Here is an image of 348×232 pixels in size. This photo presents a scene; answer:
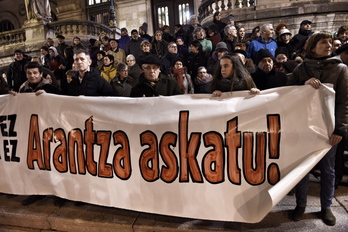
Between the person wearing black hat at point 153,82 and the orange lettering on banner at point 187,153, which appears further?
the person wearing black hat at point 153,82

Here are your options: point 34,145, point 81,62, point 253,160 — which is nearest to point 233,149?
point 253,160

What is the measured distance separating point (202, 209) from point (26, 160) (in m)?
2.20

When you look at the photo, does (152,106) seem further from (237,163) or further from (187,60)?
(187,60)

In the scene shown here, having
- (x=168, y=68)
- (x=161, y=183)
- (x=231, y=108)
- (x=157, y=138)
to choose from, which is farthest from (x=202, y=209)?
(x=168, y=68)

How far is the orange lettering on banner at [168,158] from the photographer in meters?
2.59

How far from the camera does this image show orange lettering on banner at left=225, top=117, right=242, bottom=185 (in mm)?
2420

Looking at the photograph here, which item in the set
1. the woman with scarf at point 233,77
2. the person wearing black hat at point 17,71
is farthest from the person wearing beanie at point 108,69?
the woman with scarf at point 233,77

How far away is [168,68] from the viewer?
5711 mm

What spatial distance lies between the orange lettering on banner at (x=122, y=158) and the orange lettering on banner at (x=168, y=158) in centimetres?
37

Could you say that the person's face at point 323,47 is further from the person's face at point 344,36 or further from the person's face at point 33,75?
the person's face at point 33,75

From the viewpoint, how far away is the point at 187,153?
8.38 feet

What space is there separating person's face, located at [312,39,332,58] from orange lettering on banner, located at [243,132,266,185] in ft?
2.85

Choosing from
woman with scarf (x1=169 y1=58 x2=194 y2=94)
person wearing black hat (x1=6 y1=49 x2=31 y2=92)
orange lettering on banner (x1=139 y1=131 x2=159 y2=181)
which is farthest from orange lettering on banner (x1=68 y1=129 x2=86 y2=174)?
person wearing black hat (x1=6 y1=49 x2=31 y2=92)

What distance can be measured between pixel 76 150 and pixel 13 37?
14.2 m
